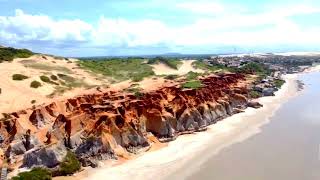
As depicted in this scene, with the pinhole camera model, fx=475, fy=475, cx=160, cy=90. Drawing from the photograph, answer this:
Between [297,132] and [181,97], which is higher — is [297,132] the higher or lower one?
the lower one

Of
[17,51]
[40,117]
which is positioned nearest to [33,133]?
[40,117]

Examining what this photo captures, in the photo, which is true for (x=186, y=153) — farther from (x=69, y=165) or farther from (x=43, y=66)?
(x=43, y=66)

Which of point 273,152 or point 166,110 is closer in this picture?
point 273,152

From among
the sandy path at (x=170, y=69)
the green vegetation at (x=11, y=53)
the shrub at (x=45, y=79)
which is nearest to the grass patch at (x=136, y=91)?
the shrub at (x=45, y=79)

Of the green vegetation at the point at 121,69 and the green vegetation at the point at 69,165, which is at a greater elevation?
the green vegetation at the point at 69,165

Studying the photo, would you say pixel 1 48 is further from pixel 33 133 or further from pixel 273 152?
pixel 273 152

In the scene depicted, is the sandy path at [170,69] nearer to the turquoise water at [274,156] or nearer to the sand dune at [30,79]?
the sand dune at [30,79]
